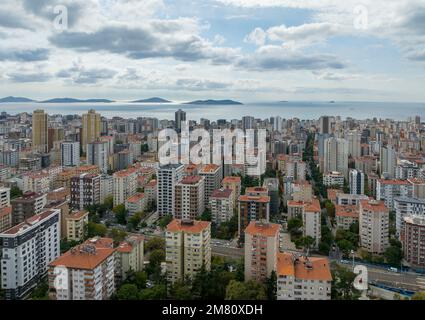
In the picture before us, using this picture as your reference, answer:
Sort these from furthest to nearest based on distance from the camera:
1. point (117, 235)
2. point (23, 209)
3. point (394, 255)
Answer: point (23, 209)
point (117, 235)
point (394, 255)

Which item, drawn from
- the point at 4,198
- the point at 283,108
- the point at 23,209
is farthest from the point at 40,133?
the point at 283,108

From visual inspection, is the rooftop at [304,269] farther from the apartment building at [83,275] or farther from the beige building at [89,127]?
the beige building at [89,127]

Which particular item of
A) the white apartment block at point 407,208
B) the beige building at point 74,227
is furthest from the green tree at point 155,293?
the white apartment block at point 407,208

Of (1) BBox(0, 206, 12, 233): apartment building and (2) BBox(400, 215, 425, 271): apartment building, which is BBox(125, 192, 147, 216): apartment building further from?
(2) BBox(400, 215, 425, 271): apartment building

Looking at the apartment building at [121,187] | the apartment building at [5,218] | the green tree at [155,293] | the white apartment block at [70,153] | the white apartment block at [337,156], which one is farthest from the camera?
the white apartment block at [70,153]

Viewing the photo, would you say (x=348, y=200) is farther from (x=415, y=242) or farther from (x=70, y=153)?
(x=70, y=153)
